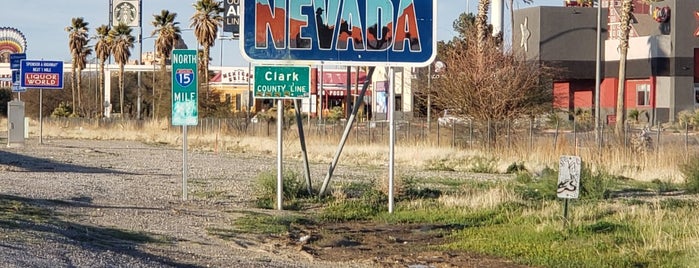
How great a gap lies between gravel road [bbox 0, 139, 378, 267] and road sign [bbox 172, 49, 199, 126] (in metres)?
1.70

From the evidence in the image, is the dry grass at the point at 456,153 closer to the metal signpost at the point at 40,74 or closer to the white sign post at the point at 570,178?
the metal signpost at the point at 40,74

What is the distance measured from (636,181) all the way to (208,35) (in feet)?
167

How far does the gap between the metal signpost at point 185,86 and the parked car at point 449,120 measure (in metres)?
22.1

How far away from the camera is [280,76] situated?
19047 millimetres

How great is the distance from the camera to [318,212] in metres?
19.3

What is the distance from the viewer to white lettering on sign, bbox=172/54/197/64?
2027cm

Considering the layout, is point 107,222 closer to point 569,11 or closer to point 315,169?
point 315,169

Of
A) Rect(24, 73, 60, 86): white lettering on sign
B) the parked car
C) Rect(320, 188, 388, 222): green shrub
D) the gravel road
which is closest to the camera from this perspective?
the gravel road

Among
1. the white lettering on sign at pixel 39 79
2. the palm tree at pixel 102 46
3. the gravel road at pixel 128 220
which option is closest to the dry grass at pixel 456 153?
the white lettering on sign at pixel 39 79

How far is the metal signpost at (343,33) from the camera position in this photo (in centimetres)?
1892

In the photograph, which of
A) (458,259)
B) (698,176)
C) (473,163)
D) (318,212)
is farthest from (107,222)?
(473,163)

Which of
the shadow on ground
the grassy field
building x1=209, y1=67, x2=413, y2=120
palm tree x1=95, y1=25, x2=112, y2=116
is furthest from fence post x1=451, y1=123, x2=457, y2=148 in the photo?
Answer: palm tree x1=95, y1=25, x2=112, y2=116

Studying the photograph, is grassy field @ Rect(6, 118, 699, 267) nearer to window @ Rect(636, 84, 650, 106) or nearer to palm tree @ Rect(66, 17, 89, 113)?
window @ Rect(636, 84, 650, 106)

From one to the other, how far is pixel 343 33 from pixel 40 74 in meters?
32.4
